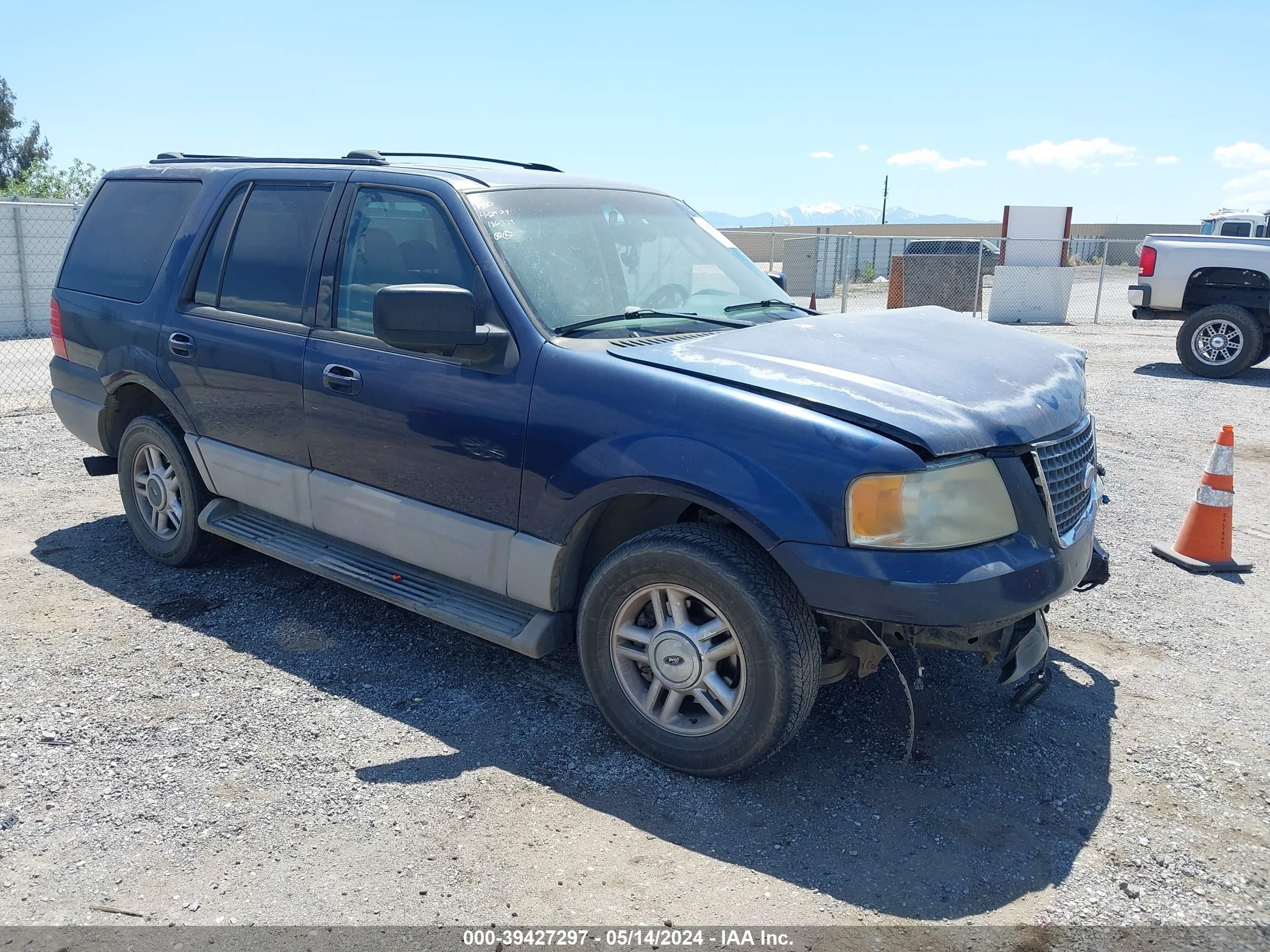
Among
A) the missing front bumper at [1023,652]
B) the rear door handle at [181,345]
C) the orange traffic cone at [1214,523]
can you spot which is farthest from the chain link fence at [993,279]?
the missing front bumper at [1023,652]

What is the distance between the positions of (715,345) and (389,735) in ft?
6.16

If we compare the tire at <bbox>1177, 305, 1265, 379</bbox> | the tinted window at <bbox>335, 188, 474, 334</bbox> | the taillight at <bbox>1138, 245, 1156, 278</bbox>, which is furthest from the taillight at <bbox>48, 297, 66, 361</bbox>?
the tire at <bbox>1177, 305, 1265, 379</bbox>

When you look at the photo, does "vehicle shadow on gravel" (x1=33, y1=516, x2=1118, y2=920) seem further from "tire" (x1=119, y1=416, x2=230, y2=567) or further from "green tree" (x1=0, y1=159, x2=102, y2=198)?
"green tree" (x1=0, y1=159, x2=102, y2=198)

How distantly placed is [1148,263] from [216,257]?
12239 millimetres

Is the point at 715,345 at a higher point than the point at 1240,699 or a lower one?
higher

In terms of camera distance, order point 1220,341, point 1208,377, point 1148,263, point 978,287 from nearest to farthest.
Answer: point 1220,341 < point 1208,377 < point 1148,263 < point 978,287

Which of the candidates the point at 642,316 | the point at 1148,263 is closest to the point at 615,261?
the point at 642,316

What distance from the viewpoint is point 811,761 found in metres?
3.59

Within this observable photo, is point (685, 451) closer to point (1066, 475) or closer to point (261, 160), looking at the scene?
point (1066, 475)

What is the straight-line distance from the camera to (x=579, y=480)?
350 cm

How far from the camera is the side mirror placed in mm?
3494

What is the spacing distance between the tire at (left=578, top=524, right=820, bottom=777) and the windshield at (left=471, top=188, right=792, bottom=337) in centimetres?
96

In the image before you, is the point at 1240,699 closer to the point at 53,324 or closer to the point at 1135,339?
the point at 53,324

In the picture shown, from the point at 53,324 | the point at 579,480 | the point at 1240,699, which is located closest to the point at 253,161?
the point at 53,324
